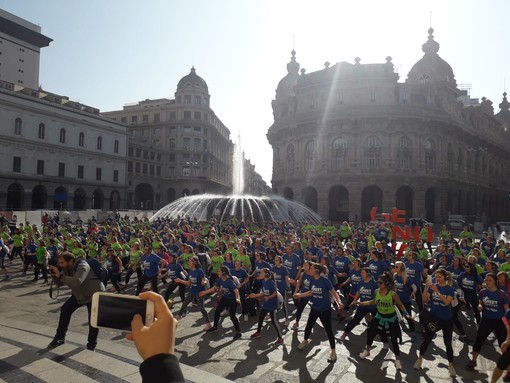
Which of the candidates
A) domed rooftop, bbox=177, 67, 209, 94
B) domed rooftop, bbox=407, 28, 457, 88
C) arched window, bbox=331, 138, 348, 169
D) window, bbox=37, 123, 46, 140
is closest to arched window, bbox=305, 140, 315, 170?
arched window, bbox=331, 138, 348, 169

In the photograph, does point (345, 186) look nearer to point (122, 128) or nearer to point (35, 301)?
point (122, 128)

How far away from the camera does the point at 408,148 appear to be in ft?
159

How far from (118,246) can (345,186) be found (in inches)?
1529

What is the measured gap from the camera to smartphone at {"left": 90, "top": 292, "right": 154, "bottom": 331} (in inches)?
80.6

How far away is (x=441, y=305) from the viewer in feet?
23.4

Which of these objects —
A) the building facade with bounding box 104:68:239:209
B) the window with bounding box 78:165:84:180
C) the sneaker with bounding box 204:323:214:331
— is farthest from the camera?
the building facade with bounding box 104:68:239:209

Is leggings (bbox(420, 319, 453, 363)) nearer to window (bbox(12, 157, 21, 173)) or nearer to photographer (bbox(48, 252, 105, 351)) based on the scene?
photographer (bbox(48, 252, 105, 351))

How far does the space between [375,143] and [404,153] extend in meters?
3.97

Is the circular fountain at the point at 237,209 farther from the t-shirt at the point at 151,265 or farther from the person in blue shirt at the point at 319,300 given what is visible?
the person in blue shirt at the point at 319,300

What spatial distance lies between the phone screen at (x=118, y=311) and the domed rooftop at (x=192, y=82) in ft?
246

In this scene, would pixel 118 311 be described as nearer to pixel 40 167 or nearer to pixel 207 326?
pixel 207 326

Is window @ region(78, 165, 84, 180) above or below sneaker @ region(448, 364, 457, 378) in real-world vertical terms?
above

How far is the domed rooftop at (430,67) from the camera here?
55.6m

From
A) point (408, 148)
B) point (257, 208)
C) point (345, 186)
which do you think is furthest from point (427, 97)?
point (257, 208)
